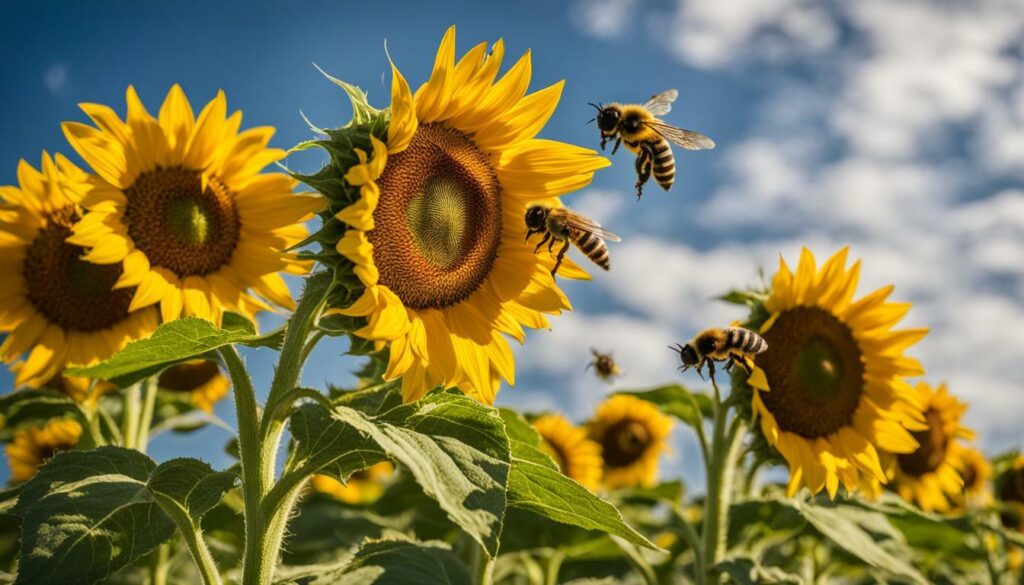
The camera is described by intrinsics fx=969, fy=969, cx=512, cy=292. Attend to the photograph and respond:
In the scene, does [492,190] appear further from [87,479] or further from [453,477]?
[87,479]

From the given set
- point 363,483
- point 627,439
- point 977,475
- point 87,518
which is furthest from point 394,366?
point 977,475

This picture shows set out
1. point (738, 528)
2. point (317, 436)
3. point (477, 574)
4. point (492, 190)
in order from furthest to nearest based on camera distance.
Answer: point (738, 528) < point (477, 574) < point (492, 190) < point (317, 436)

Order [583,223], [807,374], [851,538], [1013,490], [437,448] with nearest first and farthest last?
[437,448] < [583,223] < [851,538] < [807,374] < [1013,490]

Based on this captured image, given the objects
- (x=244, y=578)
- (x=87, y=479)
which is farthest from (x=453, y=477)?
(x=87, y=479)

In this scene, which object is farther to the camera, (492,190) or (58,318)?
(58,318)

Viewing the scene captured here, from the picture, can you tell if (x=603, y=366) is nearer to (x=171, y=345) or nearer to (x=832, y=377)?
(x=832, y=377)

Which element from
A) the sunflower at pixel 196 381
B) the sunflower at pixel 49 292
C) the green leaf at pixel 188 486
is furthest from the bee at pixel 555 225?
the sunflower at pixel 196 381
